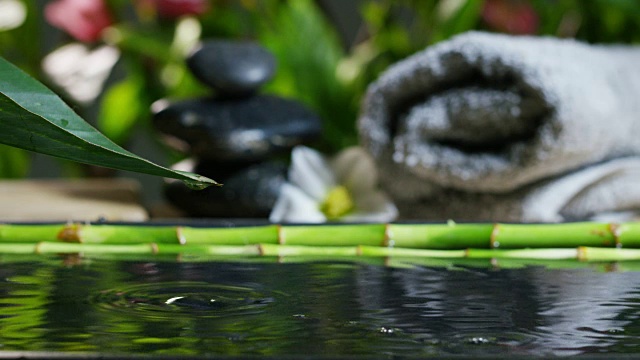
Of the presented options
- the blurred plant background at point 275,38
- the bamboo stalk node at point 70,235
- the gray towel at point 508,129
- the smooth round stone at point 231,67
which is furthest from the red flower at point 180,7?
the bamboo stalk node at point 70,235

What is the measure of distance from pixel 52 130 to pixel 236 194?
498mm

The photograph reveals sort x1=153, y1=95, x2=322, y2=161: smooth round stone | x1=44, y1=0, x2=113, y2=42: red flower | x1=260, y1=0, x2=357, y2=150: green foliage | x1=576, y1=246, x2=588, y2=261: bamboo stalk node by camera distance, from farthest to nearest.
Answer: x1=44, y1=0, x2=113, y2=42: red flower
x1=260, y1=0, x2=357, y2=150: green foliage
x1=153, y1=95, x2=322, y2=161: smooth round stone
x1=576, y1=246, x2=588, y2=261: bamboo stalk node

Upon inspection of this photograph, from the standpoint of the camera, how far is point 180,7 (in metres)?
1.01

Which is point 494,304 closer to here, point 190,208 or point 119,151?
point 119,151

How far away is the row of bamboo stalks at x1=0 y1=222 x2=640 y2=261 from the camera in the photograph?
349 mm

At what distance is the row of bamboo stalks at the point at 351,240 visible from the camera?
1.14 ft

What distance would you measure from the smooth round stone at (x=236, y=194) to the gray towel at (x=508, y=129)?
9 cm

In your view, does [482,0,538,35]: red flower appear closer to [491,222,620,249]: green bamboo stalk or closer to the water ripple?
[491,222,620,249]: green bamboo stalk

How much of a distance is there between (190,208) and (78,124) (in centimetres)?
52

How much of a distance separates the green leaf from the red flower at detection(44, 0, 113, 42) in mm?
851

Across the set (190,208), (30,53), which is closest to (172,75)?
(30,53)

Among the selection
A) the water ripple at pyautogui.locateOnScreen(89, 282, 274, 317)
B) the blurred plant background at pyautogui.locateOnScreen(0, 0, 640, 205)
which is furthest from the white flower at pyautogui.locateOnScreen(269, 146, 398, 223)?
the water ripple at pyautogui.locateOnScreen(89, 282, 274, 317)

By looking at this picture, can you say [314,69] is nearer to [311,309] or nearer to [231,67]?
[231,67]

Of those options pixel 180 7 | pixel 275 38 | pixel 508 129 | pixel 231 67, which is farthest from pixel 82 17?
pixel 508 129
